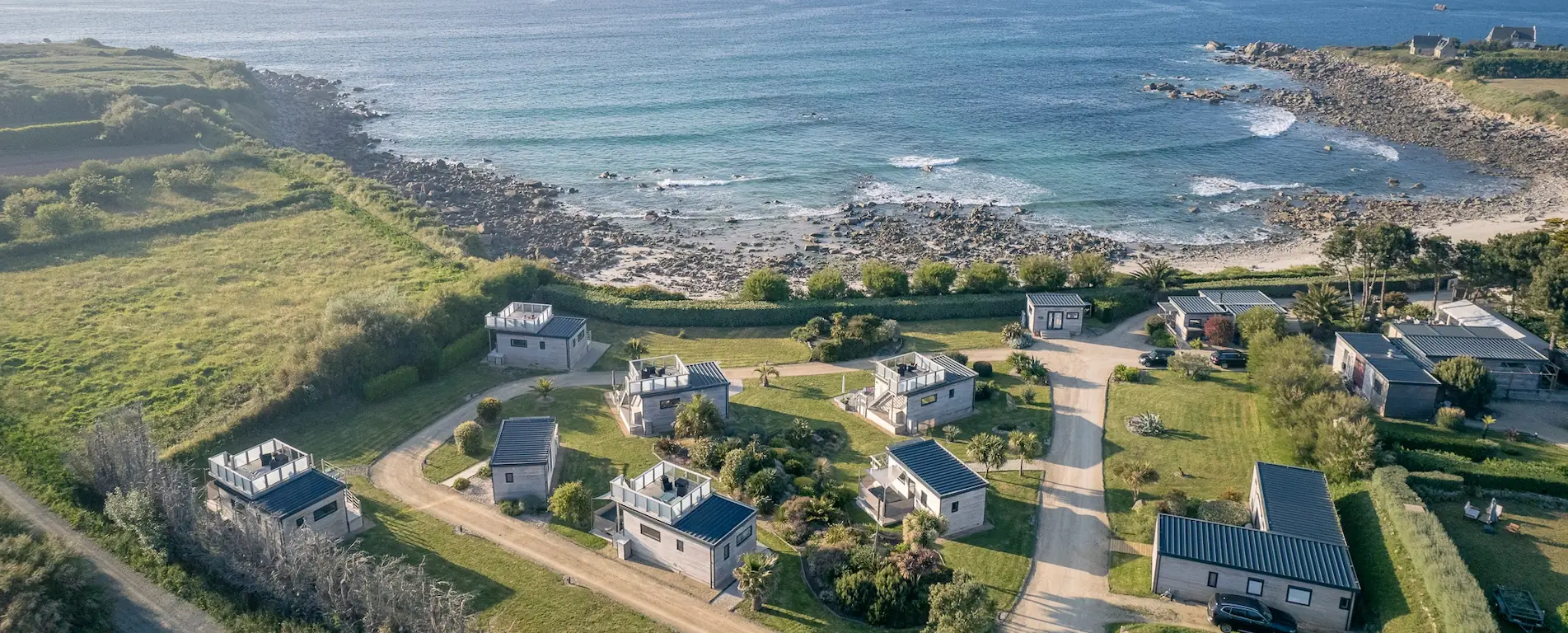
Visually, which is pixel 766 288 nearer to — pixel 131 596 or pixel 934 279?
pixel 934 279

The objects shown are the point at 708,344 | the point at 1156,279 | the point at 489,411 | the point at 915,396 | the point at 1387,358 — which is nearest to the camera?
the point at 915,396

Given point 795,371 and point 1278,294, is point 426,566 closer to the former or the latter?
point 795,371

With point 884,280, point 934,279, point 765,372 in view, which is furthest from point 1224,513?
point 884,280

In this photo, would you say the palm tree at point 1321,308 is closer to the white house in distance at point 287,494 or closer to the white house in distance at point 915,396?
the white house in distance at point 915,396

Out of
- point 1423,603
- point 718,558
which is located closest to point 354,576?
point 718,558

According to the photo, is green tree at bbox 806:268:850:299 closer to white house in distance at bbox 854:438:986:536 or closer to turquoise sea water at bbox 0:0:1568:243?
white house in distance at bbox 854:438:986:536

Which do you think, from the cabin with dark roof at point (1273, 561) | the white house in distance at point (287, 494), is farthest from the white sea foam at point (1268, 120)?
the white house in distance at point (287, 494)

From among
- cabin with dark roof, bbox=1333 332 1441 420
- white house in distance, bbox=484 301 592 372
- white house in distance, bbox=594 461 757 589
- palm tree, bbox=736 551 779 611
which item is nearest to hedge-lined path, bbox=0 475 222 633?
white house in distance, bbox=594 461 757 589
